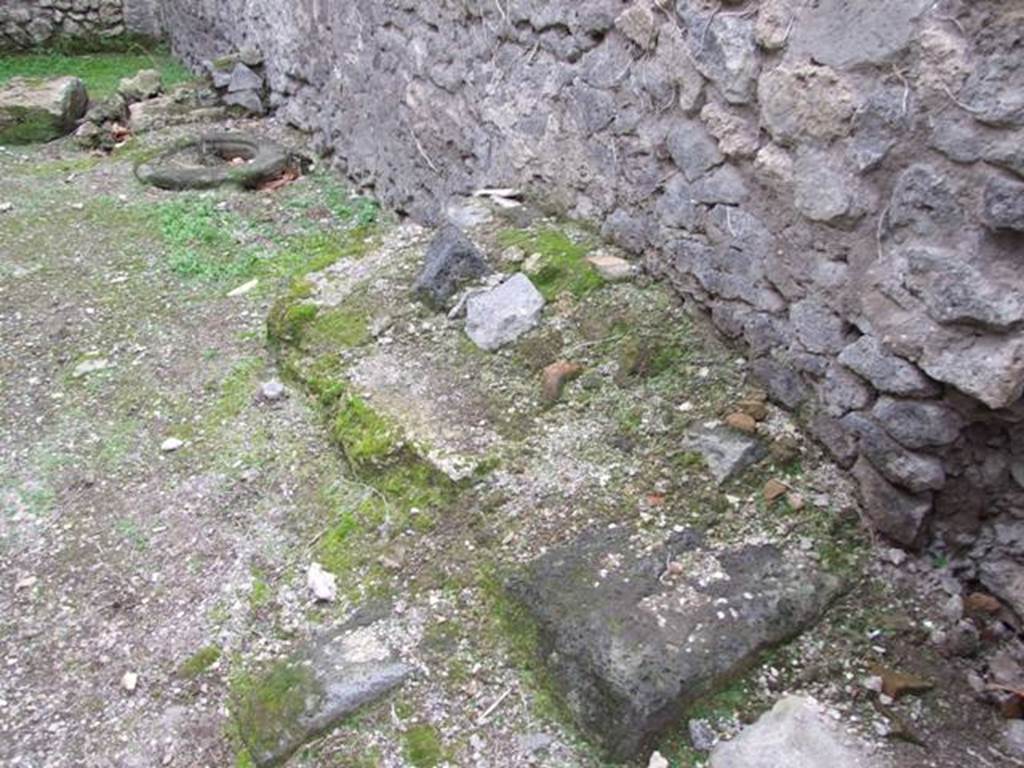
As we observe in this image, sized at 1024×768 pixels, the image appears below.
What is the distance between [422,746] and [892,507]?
1.08 m

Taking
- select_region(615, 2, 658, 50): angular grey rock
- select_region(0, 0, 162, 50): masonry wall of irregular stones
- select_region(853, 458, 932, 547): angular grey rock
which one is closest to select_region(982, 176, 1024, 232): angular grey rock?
select_region(853, 458, 932, 547): angular grey rock

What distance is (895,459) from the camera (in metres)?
2.00

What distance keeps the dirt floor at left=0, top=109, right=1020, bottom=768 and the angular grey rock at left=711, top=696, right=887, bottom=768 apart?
4 cm

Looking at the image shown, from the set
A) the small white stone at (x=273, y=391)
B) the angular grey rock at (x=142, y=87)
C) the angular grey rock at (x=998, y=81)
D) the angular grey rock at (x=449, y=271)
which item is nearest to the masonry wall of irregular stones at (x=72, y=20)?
the angular grey rock at (x=142, y=87)

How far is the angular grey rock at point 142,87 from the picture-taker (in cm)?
656

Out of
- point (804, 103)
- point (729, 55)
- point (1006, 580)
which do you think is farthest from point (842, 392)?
point (729, 55)

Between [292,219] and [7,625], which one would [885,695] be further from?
[292,219]

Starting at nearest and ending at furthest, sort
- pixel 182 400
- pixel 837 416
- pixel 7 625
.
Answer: pixel 837 416
pixel 7 625
pixel 182 400

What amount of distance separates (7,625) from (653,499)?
159cm

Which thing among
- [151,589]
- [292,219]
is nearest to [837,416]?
[151,589]

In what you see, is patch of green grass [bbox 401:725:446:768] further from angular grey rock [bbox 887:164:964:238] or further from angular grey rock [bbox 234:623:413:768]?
angular grey rock [bbox 887:164:964:238]

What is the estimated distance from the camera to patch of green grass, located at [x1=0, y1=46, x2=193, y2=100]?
7.77 metres

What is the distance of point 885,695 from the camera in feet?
5.90

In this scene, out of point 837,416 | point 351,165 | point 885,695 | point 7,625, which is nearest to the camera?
point 885,695
